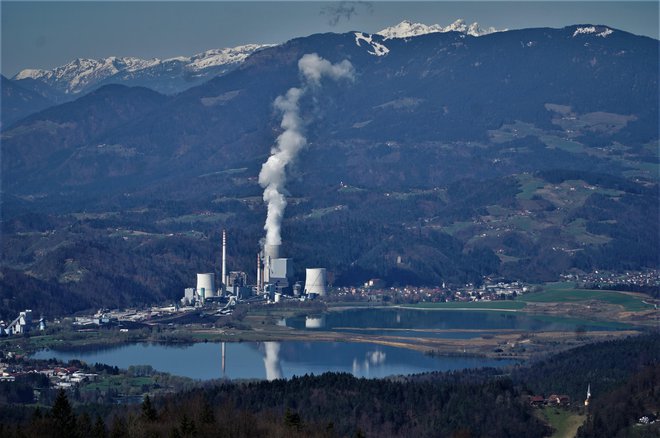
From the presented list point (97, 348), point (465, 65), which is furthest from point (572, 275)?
point (465, 65)

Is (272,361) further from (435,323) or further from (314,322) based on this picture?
(435,323)

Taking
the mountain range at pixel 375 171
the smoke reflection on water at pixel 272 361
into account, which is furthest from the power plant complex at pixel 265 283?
the smoke reflection on water at pixel 272 361

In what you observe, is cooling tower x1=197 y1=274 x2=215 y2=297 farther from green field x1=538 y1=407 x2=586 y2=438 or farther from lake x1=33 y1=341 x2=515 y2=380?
green field x1=538 y1=407 x2=586 y2=438

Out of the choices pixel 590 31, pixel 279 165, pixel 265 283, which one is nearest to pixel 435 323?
pixel 265 283

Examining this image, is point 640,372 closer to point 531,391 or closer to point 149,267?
point 531,391

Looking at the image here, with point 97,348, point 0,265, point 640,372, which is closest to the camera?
point 640,372

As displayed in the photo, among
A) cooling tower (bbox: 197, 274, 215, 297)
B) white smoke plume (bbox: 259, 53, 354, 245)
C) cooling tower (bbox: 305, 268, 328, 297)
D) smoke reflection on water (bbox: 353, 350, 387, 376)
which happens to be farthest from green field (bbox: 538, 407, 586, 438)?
white smoke plume (bbox: 259, 53, 354, 245)
